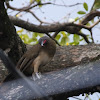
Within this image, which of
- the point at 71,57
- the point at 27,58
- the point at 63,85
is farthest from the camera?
the point at 71,57

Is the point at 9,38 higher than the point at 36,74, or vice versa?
the point at 9,38

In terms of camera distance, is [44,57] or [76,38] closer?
[44,57]

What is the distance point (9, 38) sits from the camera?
2.88m

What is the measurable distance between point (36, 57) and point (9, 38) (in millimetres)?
335

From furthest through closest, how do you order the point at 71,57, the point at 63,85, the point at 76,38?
1. the point at 76,38
2. the point at 71,57
3. the point at 63,85

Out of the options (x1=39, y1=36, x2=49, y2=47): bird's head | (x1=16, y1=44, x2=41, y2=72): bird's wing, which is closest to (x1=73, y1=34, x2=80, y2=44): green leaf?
(x1=39, y1=36, x2=49, y2=47): bird's head

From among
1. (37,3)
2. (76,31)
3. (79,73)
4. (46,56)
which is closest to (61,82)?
(79,73)

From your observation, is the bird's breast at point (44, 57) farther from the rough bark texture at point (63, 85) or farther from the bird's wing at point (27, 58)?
the rough bark texture at point (63, 85)

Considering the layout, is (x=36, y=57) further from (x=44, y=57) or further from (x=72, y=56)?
(x=72, y=56)

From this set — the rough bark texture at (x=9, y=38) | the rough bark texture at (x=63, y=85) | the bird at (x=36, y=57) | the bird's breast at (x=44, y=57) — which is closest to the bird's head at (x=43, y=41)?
the bird at (x=36, y=57)

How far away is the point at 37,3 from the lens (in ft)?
15.0

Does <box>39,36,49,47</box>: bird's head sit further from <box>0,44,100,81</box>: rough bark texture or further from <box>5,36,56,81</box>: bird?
<box>0,44,100,81</box>: rough bark texture

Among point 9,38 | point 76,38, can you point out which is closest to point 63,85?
point 9,38

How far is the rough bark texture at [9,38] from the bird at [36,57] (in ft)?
0.46
